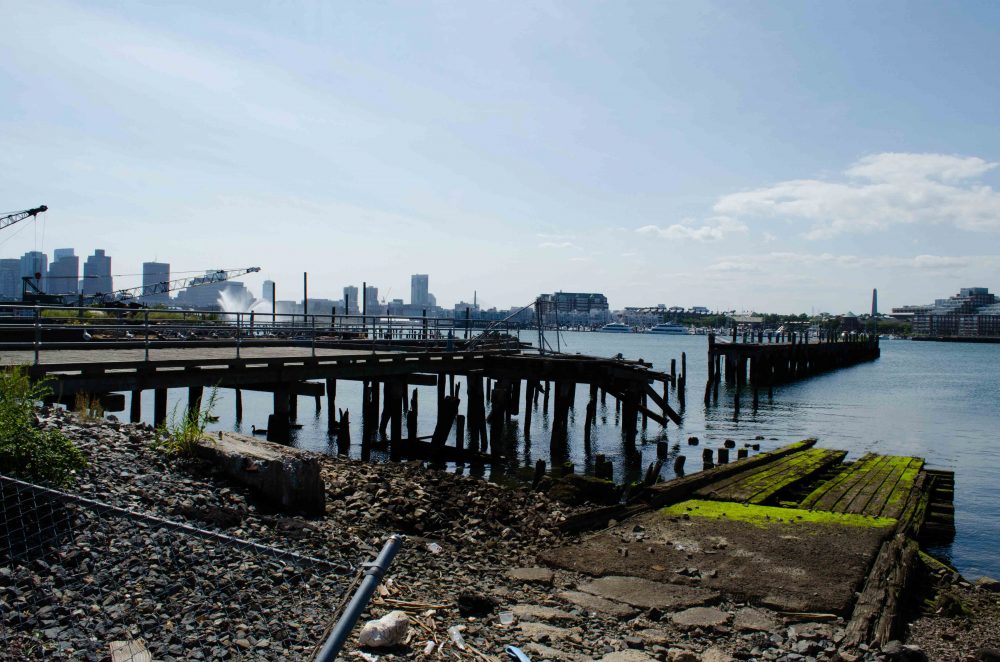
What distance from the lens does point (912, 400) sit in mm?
54000

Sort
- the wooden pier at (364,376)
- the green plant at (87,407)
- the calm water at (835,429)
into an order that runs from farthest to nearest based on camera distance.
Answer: the calm water at (835,429) < the wooden pier at (364,376) < the green plant at (87,407)

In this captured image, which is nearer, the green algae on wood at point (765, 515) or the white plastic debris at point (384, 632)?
the white plastic debris at point (384, 632)

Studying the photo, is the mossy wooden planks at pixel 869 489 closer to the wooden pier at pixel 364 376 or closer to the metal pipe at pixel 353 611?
the wooden pier at pixel 364 376

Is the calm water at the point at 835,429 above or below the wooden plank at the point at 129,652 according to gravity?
below

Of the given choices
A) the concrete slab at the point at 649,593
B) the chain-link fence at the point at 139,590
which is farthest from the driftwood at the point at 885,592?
the chain-link fence at the point at 139,590

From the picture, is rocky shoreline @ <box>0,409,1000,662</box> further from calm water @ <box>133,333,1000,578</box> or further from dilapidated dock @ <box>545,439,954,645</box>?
calm water @ <box>133,333,1000,578</box>

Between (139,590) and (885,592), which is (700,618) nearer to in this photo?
(885,592)

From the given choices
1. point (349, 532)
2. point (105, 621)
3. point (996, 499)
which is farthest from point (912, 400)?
point (105, 621)

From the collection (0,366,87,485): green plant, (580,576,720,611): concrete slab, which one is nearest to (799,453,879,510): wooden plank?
(580,576,720,611): concrete slab

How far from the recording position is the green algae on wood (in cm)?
1331

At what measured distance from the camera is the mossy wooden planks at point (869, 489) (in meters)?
14.9

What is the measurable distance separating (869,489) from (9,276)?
589 ft

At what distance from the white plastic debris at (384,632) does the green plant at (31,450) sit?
12.7 ft

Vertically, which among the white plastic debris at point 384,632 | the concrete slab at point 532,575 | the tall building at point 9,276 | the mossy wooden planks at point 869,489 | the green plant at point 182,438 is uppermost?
the tall building at point 9,276
